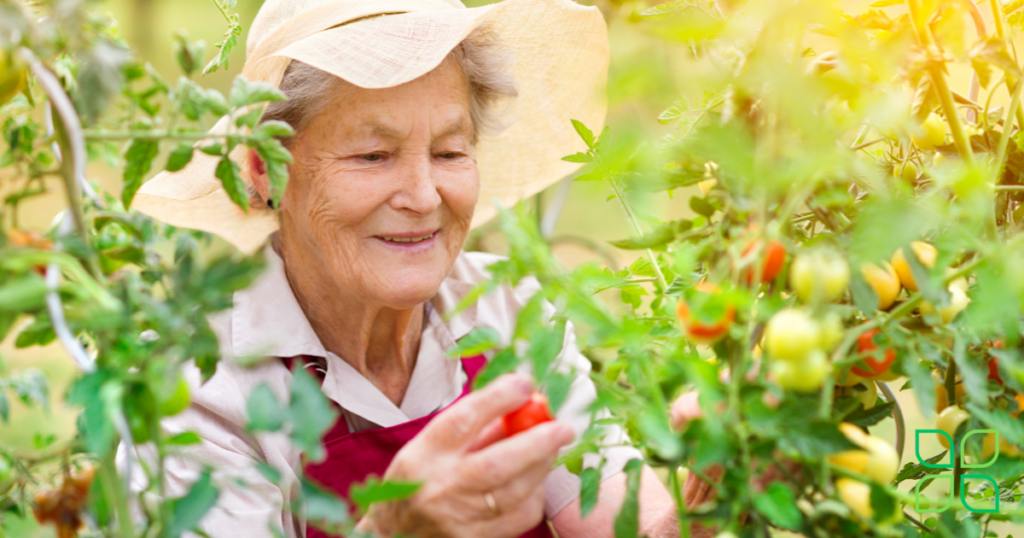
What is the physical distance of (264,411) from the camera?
1.52 ft

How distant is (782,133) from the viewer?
1.58 feet

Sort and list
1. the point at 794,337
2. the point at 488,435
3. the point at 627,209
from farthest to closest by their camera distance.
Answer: the point at 627,209
the point at 488,435
the point at 794,337

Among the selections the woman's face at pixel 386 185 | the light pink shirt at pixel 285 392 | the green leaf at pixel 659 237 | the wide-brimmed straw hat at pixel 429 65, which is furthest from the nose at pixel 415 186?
the green leaf at pixel 659 237

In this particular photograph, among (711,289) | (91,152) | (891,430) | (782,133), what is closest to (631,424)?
(711,289)

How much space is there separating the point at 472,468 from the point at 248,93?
1.21 feet

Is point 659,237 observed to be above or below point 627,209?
above

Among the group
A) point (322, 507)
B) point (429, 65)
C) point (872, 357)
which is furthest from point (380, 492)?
point (429, 65)

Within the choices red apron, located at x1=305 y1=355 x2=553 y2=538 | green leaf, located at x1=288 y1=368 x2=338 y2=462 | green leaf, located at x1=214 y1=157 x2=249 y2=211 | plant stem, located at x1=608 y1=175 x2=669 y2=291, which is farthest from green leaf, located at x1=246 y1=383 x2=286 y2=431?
red apron, located at x1=305 y1=355 x2=553 y2=538

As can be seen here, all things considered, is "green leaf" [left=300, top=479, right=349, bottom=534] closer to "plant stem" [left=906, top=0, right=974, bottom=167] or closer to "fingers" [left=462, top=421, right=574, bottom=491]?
"fingers" [left=462, top=421, right=574, bottom=491]

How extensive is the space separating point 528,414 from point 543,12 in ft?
2.73

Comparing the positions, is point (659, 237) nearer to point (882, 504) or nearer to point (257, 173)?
point (882, 504)

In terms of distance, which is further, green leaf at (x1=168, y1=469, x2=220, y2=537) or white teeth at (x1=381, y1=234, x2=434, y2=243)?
white teeth at (x1=381, y1=234, x2=434, y2=243)

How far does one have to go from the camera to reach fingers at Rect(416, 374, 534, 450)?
64 cm

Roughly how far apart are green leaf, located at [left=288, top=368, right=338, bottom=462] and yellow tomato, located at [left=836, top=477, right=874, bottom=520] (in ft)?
1.12
